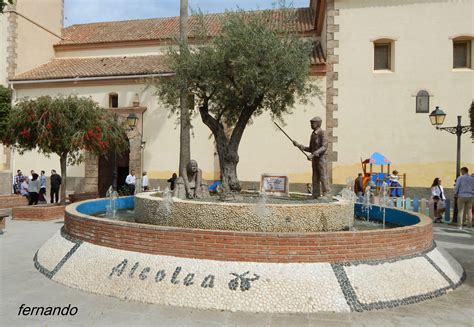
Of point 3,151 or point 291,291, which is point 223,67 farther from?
point 3,151

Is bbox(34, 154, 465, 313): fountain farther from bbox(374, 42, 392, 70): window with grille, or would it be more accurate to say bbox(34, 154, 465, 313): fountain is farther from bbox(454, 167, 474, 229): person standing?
bbox(374, 42, 392, 70): window with grille

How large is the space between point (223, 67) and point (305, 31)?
1443cm

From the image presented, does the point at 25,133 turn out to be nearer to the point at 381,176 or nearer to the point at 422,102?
the point at 381,176

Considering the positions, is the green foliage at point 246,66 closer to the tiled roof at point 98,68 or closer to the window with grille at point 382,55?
the window with grille at point 382,55

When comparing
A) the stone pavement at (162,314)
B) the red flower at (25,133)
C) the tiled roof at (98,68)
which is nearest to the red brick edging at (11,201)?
the red flower at (25,133)

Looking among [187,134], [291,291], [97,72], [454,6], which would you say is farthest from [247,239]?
[97,72]

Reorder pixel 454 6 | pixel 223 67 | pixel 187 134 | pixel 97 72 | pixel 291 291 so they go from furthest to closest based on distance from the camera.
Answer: pixel 97 72 < pixel 454 6 < pixel 187 134 < pixel 223 67 < pixel 291 291

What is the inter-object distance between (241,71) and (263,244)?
4032 mm

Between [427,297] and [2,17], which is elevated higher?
[2,17]

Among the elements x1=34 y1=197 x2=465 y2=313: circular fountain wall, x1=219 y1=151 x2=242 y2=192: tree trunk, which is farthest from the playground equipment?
x1=34 y1=197 x2=465 y2=313: circular fountain wall

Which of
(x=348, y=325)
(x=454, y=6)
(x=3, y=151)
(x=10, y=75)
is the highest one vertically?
(x=454, y=6)

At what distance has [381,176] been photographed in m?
15.4

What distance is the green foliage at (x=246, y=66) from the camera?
751 cm

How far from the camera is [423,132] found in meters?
16.4
